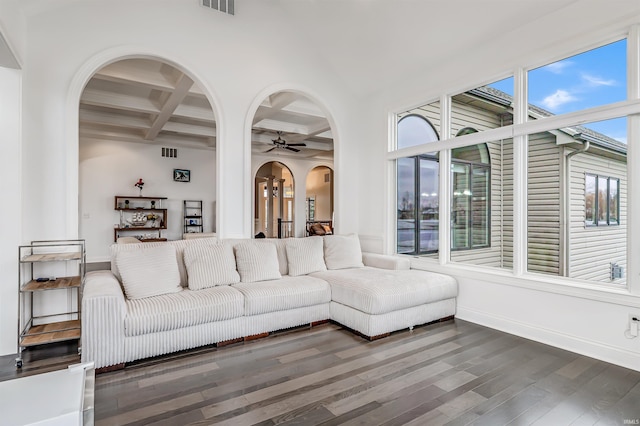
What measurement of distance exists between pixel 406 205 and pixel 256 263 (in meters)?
2.39

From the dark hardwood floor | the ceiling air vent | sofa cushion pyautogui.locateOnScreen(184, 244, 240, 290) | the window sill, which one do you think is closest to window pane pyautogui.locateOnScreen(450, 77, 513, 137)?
the window sill

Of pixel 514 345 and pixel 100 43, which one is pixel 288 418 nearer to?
pixel 514 345

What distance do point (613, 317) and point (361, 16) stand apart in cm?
411

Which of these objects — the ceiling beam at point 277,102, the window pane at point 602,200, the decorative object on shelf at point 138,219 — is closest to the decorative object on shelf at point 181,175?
the decorative object on shelf at point 138,219

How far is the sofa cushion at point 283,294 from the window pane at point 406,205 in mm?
1704

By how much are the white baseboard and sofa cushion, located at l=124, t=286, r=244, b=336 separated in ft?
8.48

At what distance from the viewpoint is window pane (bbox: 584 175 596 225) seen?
3254 mm

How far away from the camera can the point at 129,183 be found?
8.73 metres

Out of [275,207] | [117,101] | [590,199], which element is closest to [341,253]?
[590,199]

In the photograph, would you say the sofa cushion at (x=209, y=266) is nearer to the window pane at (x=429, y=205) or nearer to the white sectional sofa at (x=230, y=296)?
the white sectional sofa at (x=230, y=296)

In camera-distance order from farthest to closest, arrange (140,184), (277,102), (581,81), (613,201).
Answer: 1. (140,184)
2. (277,102)
3. (581,81)
4. (613,201)

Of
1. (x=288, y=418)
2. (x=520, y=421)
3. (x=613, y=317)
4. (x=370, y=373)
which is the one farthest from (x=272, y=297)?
(x=613, y=317)

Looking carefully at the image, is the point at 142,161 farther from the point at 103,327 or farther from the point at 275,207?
the point at 103,327

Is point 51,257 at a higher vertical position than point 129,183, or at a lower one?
lower
